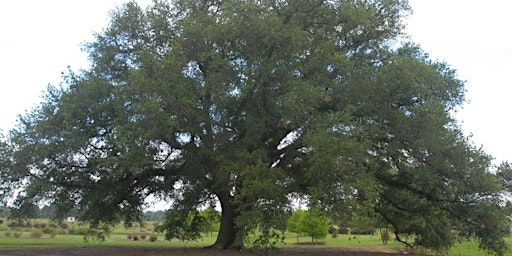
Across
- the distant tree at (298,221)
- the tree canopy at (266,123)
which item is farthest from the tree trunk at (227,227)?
the distant tree at (298,221)

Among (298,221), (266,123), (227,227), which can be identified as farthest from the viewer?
(298,221)

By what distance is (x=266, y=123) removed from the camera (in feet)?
67.6

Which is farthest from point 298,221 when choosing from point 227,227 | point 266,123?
point 266,123

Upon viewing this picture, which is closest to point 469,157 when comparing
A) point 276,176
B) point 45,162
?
point 276,176

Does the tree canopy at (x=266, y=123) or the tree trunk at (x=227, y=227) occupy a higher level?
the tree canopy at (x=266, y=123)

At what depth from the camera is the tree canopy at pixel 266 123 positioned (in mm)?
18719

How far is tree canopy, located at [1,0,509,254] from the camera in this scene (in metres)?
18.7

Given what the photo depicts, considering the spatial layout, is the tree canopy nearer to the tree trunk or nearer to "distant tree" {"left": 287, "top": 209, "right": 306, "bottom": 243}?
the tree trunk

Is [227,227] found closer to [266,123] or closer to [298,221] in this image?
[266,123]

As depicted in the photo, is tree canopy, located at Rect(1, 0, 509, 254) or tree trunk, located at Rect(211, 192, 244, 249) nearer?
tree canopy, located at Rect(1, 0, 509, 254)

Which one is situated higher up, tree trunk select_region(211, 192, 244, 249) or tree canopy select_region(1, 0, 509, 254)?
tree canopy select_region(1, 0, 509, 254)

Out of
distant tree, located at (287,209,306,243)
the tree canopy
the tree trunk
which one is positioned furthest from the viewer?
distant tree, located at (287,209,306,243)

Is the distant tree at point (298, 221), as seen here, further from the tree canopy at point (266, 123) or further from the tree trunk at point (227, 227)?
the tree canopy at point (266, 123)

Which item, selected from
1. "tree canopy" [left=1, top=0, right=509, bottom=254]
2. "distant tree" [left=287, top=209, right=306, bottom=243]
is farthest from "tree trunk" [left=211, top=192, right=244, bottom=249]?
"distant tree" [left=287, top=209, right=306, bottom=243]
